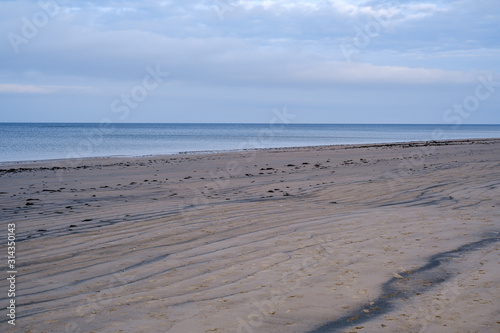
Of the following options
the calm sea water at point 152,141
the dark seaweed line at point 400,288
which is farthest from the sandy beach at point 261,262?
the calm sea water at point 152,141

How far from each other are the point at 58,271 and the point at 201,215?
3.15 m

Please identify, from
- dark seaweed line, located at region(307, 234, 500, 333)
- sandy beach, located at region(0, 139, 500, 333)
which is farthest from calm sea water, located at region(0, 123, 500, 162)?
dark seaweed line, located at region(307, 234, 500, 333)

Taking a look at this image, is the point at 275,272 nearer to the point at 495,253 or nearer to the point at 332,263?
the point at 332,263

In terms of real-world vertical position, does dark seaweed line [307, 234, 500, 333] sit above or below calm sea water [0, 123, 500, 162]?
below

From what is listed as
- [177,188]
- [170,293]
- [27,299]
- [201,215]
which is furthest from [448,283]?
[177,188]

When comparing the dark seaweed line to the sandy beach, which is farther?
the sandy beach

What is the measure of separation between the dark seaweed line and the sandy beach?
16mm

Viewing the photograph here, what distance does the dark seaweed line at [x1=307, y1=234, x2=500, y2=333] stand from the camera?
3.36 meters

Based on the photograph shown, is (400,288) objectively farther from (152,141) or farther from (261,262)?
(152,141)

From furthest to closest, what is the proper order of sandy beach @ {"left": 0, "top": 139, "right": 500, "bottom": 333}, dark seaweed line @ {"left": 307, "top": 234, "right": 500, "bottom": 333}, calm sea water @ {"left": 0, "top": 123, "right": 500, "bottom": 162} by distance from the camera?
calm sea water @ {"left": 0, "top": 123, "right": 500, "bottom": 162}, sandy beach @ {"left": 0, "top": 139, "right": 500, "bottom": 333}, dark seaweed line @ {"left": 307, "top": 234, "right": 500, "bottom": 333}

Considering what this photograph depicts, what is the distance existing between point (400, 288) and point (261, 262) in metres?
1.48

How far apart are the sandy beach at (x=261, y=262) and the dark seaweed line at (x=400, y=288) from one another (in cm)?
2

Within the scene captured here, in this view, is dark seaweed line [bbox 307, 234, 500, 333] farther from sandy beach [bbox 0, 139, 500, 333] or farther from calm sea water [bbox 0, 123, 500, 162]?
calm sea water [bbox 0, 123, 500, 162]

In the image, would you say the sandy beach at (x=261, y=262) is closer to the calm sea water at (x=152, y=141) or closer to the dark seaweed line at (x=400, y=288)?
the dark seaweed line at (x=400, y=288)
